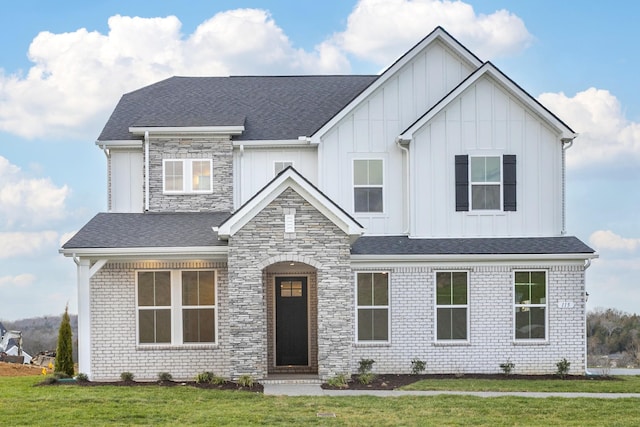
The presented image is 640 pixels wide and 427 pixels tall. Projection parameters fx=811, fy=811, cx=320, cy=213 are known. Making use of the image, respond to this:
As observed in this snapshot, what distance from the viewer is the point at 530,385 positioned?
19.4 meters

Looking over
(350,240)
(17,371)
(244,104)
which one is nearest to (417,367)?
(350,240)

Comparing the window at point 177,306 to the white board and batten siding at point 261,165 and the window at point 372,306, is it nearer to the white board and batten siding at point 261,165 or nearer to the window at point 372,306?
the white board and batten siding at point 261,165

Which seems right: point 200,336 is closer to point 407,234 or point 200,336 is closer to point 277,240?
point 277,240

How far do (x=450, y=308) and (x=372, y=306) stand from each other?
207 centimetres

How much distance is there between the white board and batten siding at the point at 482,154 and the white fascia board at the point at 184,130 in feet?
17.0

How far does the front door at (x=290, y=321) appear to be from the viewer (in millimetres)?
22344

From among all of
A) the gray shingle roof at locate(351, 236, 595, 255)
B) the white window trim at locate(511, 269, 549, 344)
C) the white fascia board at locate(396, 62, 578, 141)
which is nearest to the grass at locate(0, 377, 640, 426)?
the white window trim at locate(511, 269, 549, 344)

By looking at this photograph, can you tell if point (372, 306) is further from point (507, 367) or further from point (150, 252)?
point (150, 252)

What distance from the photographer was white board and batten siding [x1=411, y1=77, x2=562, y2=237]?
22094mm

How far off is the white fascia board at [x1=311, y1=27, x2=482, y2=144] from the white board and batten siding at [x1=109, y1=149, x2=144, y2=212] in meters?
5.32

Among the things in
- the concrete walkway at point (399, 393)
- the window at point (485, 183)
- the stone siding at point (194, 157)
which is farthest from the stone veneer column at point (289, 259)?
the window at point (485, 183)

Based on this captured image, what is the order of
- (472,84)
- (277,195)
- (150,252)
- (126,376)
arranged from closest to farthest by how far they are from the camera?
1. (277,195)
2. (150,252)
3. (126,376)
4. (472,84)

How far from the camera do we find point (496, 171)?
22.2m

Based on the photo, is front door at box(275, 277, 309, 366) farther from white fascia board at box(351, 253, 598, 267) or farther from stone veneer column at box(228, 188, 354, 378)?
stone veneer column at box(228, 188, 354, 378)
